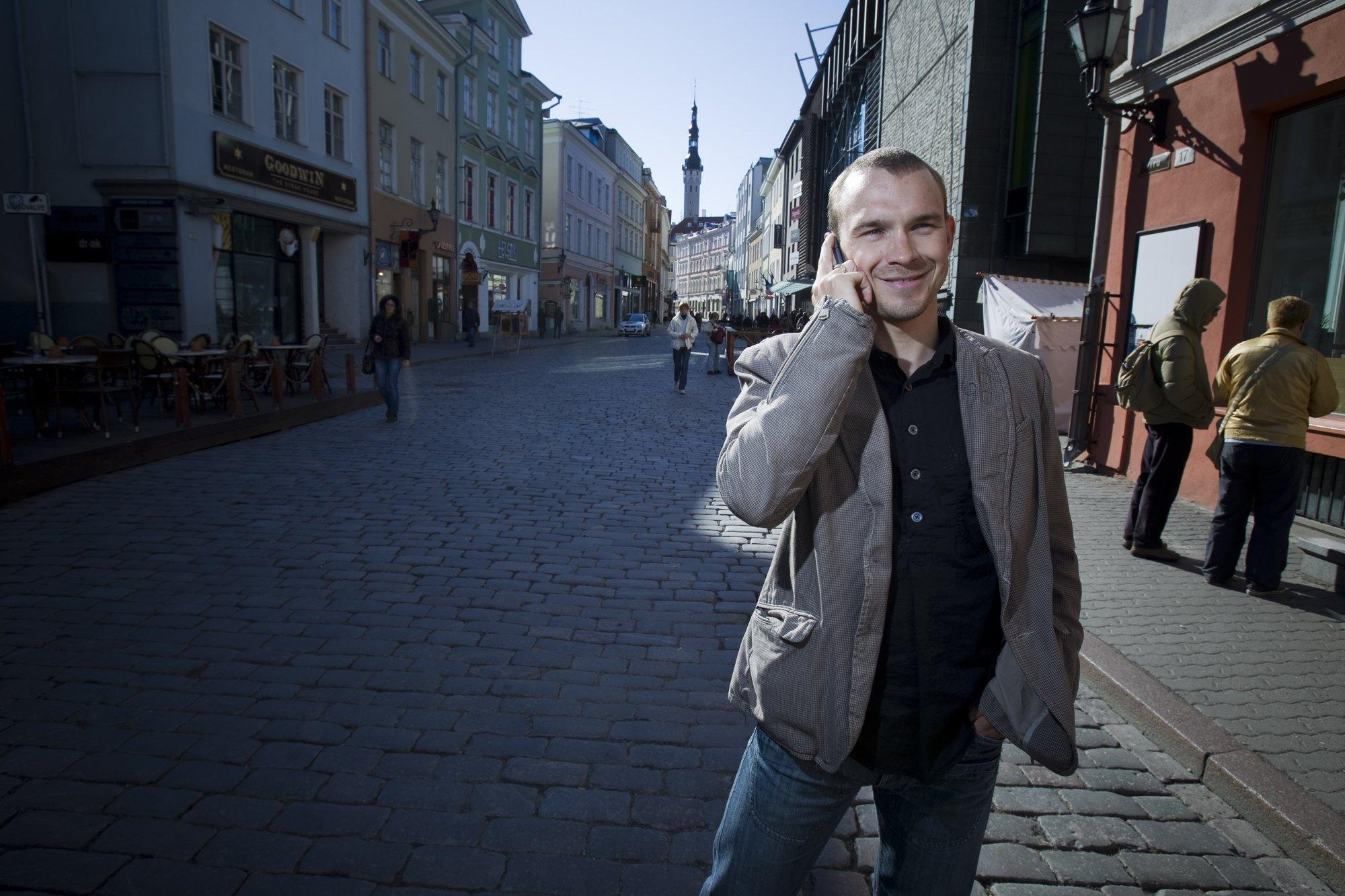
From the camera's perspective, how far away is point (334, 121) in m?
23.7

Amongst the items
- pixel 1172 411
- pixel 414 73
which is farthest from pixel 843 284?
pixel 414 73

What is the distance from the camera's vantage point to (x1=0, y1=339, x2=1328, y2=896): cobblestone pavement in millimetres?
2625

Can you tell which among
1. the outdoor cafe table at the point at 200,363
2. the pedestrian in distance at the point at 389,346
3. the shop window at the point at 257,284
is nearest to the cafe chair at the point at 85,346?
the outdoor cafe table at the point at 200,363

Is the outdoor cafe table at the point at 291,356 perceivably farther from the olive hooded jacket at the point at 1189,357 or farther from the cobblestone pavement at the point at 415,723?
the olive hooded jacket at the point at 1189,357

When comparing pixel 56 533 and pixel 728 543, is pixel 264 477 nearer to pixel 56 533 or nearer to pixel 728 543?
pixel 56 533

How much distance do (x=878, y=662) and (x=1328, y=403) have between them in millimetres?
4858

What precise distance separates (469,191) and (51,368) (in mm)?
27270

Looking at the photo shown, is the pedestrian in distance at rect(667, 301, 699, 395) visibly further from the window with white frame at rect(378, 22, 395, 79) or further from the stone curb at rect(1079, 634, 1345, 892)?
the window with white frame at rect(378, 22, 395, 79)

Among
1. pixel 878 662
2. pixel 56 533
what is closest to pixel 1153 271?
pixel 878 662

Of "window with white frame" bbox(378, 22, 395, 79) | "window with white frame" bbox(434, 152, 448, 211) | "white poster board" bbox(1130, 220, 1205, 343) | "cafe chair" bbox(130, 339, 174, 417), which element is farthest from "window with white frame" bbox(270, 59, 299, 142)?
"white poster board" bbox(1130, 220, 1205, 343)

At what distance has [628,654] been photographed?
13.8 feet

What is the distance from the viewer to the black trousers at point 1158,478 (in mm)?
5664

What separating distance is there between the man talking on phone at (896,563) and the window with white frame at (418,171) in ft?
98.9

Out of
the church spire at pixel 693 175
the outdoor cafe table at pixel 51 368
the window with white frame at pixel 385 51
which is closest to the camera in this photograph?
the outdoor cafe table at pixel 51 368
